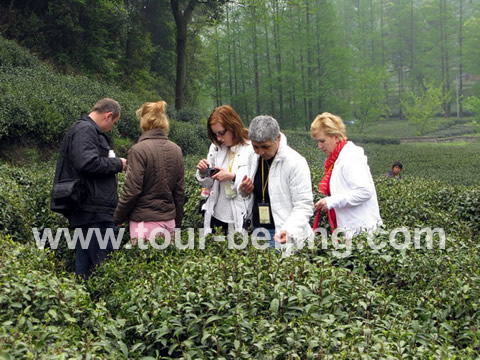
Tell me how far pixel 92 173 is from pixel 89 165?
8 centimetres

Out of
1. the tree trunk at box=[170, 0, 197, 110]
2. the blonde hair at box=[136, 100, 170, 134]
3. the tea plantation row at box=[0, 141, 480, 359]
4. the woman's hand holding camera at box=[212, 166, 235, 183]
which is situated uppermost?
the tree trunk at box=[170, 0, 197, 110]

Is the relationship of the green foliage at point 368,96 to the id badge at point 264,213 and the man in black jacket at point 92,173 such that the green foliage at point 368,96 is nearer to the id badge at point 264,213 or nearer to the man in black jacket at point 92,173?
the id badge at point 264,213

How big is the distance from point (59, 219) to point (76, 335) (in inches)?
139

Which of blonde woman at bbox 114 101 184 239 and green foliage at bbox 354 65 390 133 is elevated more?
green foliage at bbox 354 65 390 133

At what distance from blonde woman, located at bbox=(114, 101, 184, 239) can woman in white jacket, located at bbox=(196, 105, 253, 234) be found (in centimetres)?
30

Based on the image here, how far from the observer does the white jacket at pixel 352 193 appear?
4.26 m

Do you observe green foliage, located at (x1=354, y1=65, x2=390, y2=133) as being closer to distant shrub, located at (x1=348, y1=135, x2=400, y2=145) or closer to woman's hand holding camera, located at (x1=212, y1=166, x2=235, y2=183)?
distant shrub, located at (x1=348, y1=135, x2=400, y2=145)

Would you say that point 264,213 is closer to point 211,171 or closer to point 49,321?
point 211,171

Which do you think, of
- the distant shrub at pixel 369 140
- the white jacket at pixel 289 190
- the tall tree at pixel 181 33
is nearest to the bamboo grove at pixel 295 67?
the distant shrub at pixel 369 140

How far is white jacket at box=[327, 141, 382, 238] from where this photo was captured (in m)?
4.26

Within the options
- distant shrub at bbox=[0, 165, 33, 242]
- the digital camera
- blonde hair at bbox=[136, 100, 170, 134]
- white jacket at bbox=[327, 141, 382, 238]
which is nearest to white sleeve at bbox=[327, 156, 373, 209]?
white jacket at bbox=[327, 141, 382, 238]

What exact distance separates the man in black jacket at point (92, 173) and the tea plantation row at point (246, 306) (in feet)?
2.15

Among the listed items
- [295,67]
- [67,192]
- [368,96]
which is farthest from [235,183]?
[295,67]

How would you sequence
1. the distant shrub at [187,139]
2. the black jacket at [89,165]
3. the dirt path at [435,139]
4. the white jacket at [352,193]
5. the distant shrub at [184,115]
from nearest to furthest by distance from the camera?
the black jacket at [89,165]
the white jacket at [352,193]
the distant shrub at [187,139]
the distant shrub at [184,115]
the dirt path at [435,139]
